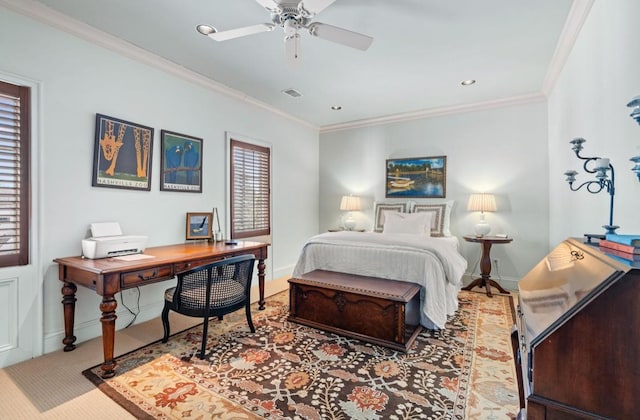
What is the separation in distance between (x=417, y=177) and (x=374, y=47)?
255cm

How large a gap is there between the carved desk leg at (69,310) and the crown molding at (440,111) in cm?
461

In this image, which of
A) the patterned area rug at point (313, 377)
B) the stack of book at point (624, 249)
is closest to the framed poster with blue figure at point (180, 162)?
the patterned area rug at point (313, 377)

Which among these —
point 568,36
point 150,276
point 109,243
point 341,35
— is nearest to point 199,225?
point 109,243

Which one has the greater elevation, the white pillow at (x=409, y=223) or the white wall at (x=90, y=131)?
the white wall at (x=90, y=131)

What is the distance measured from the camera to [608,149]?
186cm

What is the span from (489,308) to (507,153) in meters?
2.28

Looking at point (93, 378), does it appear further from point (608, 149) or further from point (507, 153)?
point (507, 153)

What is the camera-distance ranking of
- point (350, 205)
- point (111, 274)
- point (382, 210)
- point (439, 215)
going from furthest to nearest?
1. point (350, 205)
2. point (382, 210)
3. point (439, 215)
4. point (111, 274)

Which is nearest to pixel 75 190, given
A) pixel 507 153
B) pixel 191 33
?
pixel 191 33

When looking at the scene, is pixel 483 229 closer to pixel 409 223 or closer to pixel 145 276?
pixel 409 223

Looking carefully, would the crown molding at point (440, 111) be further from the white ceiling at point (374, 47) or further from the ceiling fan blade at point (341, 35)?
the ceiling fan blade at point (341, 35)

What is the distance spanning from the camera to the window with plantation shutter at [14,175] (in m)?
2.16

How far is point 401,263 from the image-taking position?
3025mm

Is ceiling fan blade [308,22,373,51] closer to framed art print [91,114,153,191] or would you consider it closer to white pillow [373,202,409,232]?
framed art print [91,114,153,191]
